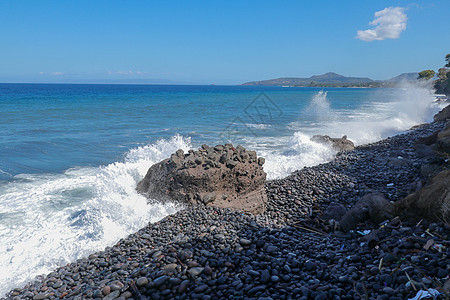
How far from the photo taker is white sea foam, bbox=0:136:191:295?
19.0 feet

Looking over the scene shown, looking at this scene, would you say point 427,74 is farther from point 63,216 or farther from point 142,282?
point 142,282

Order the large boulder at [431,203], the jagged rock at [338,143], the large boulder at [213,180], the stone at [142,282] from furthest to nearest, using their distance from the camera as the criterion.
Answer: the jagged rock at [338,143], the large boulder at [213,180], the large boulder at [431,203], the stone at [142,282]

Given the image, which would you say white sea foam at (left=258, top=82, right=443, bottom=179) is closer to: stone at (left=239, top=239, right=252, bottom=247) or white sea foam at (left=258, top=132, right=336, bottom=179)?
white sea foam at (left=258, top=132, right=336, bottom=179)

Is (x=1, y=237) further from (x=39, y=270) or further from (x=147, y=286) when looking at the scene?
(x=147, y=286)

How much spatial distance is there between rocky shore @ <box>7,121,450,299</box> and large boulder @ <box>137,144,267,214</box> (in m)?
0.45

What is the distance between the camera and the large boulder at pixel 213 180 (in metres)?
7.14

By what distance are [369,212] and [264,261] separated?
2434 mm

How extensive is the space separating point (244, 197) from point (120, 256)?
3.14 meters

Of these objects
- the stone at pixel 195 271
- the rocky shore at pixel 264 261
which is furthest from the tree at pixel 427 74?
the stone at pixel 195 271

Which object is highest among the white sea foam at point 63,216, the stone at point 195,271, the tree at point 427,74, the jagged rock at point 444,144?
the tree at point 427,74

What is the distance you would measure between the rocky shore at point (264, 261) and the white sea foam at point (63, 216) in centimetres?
62

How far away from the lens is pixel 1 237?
6.41 metres

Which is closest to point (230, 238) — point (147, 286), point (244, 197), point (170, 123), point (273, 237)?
point (273, 237)

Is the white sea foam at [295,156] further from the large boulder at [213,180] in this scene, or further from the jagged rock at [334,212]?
the jagged rock at [334,212]
